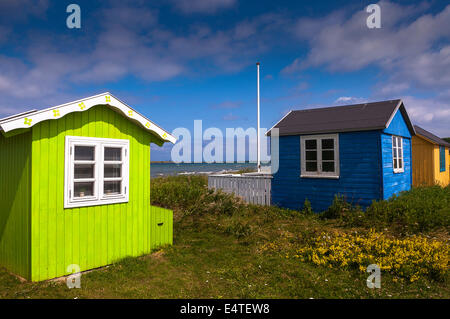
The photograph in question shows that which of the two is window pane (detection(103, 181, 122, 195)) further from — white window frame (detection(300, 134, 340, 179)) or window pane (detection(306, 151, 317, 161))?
window pane (detection(306, 151, 317, 161))

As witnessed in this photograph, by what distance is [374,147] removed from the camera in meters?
10.7

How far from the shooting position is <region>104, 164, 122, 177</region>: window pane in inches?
245

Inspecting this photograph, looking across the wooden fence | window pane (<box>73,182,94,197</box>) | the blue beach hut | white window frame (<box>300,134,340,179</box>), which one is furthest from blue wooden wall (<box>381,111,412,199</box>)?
window pane (<box>73,182,94,197</box>)

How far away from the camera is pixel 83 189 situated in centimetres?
590

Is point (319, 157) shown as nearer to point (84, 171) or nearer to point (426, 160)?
point (84, 171)

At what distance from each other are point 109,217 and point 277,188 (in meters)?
8.00

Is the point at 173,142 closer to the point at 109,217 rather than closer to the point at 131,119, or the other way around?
the point at 131,119

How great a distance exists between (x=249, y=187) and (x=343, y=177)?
4.10 metres

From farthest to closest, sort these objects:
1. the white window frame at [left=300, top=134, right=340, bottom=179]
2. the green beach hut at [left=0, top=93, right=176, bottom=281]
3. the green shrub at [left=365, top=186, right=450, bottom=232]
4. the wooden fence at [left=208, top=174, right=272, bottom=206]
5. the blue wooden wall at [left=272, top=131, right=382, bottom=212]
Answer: the wooden fence at [left=208, top=174, right=272, bottom=206], the white window frame at [left=300, top=134, right=340, bottom=179], the blue wooden wall at [left=272, top=131, right=382, bottom=212], the green shrub at [left=365, top=186, right=450, bottom=232], the green beach hut at [left=0, top=93, right=176, bottom=281]

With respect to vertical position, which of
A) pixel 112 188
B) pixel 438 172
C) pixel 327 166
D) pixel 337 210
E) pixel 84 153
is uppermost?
pixel 84 153

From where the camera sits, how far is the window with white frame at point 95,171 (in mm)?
5594

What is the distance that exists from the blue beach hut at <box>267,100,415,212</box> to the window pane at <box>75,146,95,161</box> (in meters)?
8.20

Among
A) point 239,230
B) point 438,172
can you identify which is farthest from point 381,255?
point 438,172
